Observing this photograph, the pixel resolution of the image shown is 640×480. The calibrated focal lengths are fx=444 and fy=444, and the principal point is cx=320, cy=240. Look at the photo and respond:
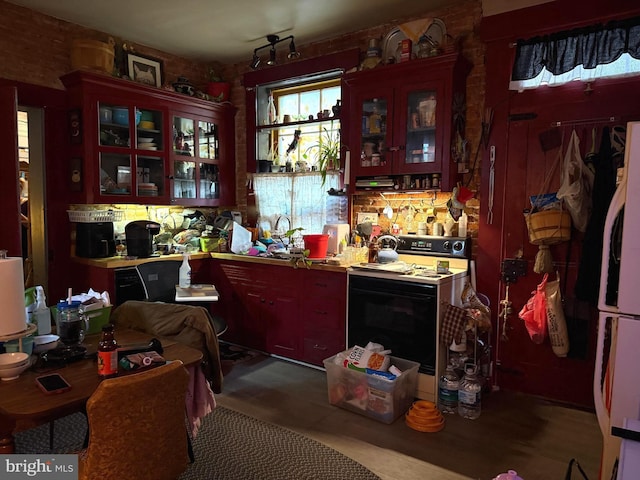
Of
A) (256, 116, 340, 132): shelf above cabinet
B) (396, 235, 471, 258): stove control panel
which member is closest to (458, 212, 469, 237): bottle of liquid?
(396, 235, 471, 258): stove control panel

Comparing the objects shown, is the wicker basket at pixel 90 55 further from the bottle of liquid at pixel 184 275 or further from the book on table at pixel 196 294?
the book on table at pixel 196 294

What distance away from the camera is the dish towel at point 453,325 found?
116 inches

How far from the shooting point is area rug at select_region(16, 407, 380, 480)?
7.52 feet

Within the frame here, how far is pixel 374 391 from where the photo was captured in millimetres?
2861

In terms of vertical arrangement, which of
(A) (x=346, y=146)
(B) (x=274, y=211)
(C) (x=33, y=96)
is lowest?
(B) (x=274, y=211)

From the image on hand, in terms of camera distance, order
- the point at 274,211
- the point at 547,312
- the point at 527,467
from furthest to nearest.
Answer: the point at 274,211 → the point at 547,312 → the point at 527,467

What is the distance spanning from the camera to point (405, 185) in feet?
11.7

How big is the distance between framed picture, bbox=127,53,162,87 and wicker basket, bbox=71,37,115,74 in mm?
382

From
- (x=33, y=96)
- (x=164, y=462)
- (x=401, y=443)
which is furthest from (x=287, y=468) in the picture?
(x=33, y=96)

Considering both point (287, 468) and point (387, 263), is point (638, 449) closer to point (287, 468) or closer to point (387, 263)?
point (287, 468)

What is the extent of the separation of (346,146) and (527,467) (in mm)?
2758

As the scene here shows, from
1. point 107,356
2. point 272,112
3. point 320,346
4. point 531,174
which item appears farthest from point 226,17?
point 107,356

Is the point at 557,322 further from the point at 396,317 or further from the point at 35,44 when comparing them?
the point at 35,44

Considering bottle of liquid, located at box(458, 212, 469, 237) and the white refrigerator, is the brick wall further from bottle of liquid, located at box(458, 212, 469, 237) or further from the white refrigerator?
the white refrigerator
